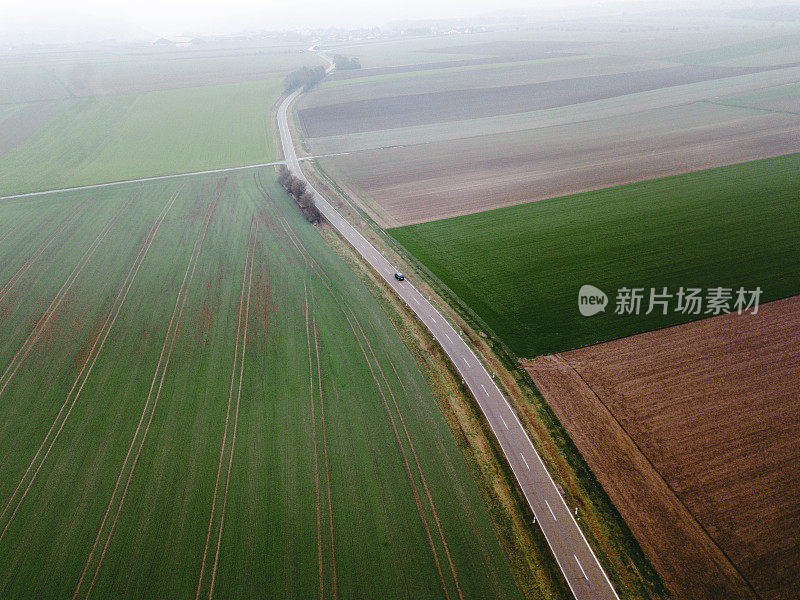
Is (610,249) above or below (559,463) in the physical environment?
above

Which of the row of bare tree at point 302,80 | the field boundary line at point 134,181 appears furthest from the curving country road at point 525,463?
the row of bare tree at point 302,80

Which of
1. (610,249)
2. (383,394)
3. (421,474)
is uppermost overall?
(610,249)

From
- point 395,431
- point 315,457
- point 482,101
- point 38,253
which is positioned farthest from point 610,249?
point 482,101

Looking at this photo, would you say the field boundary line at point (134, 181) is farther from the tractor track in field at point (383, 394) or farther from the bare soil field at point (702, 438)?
the bare soil field at point (702, 438)

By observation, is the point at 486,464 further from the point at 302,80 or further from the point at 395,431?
the point at 302,80

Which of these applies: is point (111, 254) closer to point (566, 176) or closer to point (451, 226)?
point (451, 226)
